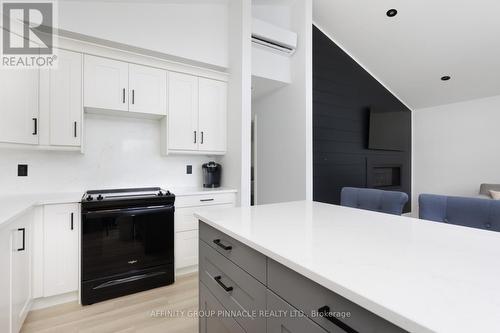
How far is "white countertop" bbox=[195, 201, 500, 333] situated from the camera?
1.62 ft

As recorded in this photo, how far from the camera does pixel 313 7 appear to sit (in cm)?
343

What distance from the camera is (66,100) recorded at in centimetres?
228

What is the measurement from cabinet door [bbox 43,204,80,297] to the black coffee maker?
1407mm

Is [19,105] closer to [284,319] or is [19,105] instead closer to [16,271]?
[16,271]

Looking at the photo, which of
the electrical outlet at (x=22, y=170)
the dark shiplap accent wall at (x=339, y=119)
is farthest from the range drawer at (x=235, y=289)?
the dark shiplap accent wall at (x=339, y=119)

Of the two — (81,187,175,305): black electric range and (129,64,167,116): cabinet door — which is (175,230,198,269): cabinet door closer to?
(81,187,175,305): black electric range

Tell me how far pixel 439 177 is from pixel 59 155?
6.45 m

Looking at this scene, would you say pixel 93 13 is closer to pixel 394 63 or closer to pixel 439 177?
pixel 394 63

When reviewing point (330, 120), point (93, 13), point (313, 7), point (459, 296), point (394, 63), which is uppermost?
point (313, 7)

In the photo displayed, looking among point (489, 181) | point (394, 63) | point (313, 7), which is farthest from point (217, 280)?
point (489, 181)

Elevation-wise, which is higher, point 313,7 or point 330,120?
point 313,7

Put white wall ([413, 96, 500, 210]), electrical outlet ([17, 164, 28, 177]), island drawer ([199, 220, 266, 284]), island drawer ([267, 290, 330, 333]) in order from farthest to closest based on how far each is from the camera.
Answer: white wall ([413, 96, 500, 210]) → electrical outlet ([17, 164, 28, 177]) → island drawer ([199, 220, 266, 284]) → island drawer ([267, 290, 330, 333])

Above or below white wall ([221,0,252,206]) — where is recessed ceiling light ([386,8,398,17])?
above

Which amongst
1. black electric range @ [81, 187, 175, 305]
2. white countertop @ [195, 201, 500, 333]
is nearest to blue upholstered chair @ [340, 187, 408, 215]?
white countertop @ [195, 201, 500, 333]
